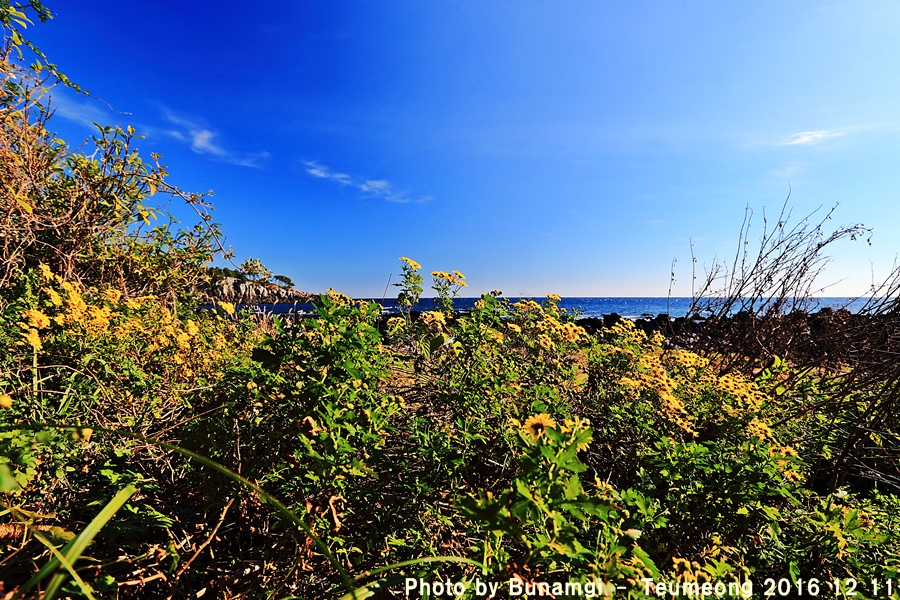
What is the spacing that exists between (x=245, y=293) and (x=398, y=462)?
3.44 meters

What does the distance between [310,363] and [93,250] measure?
11.3 ft

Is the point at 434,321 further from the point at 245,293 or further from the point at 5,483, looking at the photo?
the point at 245,293

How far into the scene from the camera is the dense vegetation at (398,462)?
126 centimetres

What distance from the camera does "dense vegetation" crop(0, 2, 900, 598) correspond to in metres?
1.26

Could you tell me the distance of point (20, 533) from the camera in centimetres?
162

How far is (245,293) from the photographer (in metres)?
4.53

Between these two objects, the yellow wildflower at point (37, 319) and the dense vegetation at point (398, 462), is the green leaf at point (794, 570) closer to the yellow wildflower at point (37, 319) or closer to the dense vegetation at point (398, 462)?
the dense vegetation at point (398, 462)

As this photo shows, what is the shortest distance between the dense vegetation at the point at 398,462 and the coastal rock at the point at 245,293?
4.43 feet

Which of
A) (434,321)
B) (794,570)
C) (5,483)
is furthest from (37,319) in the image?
(794,570)

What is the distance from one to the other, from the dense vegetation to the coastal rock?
1.35m

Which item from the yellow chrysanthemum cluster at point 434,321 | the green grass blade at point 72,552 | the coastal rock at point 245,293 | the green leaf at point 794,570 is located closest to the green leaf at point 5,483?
the green grass blade at point 72,552

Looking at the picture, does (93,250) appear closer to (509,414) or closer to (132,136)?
(132,136)

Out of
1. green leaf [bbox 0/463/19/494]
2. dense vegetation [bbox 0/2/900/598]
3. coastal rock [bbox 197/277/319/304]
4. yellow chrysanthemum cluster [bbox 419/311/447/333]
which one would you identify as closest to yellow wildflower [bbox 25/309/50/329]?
dense vegetation [bbox 0/2/900/598]

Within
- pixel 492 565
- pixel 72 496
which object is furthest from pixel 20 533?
pixel 492 565
